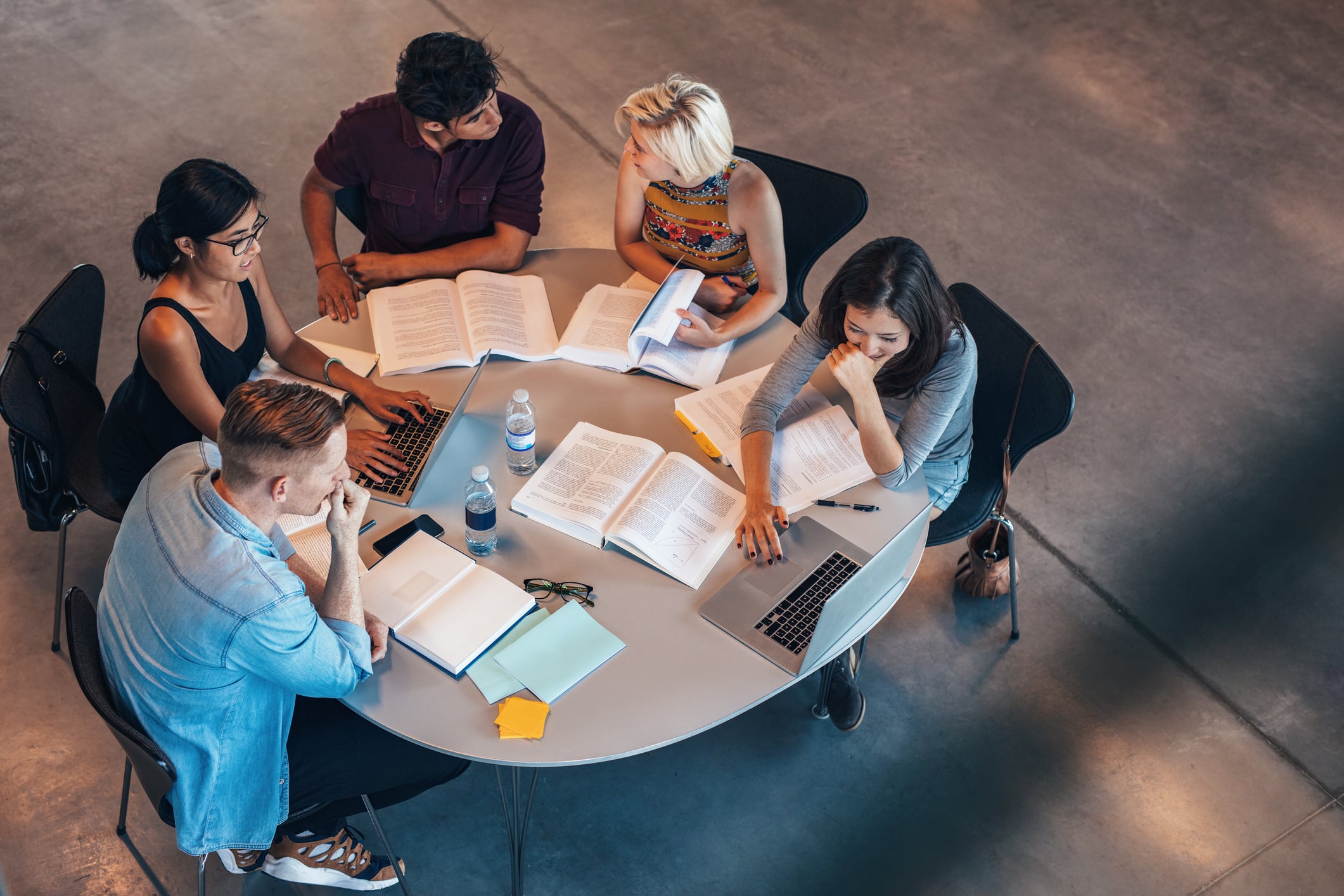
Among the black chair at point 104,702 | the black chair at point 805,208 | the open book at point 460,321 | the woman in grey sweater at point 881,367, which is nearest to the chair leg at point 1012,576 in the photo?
the woman in grey sweater at point 881,367

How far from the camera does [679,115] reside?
2799 millimetres

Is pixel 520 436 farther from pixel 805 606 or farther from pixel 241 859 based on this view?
pixel 241 859

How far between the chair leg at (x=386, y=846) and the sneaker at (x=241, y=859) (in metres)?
0.28

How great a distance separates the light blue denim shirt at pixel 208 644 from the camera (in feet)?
6.41

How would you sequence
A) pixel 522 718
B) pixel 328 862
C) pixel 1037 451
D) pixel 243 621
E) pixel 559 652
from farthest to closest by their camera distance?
pixel 1037 451 < pixel 328 862 < pixel 559 652 < pixel 522 718 < pixel 243 621

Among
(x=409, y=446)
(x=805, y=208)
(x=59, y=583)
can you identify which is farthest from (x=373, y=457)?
(x=805, y=208)

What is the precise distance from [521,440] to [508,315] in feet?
1.92

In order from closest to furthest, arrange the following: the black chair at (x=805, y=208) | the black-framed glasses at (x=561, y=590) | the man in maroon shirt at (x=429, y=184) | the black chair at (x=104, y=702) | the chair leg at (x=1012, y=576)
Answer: the black chair at (x=104, y=702) → the black-framed glasses at (x=561, y=590) → the man in maroon shirt at (x=429, y=184) → the chair leg at (x=1012, y=576) → the black chair at (x=805, y=208)

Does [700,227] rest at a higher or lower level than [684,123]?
lower

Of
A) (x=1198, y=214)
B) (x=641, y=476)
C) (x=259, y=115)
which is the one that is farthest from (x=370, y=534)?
(x=1198, y=214)

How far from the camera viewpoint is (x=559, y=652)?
7.32 feet

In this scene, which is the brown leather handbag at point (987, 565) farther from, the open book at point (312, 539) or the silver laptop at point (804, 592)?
the open book at point (312, 539)

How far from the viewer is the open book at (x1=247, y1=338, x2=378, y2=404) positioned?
2.81 m

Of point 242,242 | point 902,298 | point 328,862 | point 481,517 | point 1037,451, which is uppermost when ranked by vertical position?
point 902,298
